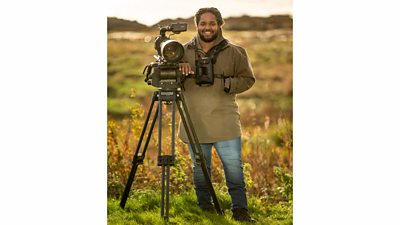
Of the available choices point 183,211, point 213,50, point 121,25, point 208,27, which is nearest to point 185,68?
point 213,50

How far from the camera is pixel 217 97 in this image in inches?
158

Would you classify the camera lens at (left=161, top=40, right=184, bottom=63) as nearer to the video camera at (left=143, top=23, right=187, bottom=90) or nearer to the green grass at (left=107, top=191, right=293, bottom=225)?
the video camera at (left=143, top=23, right=187, bottom=90)

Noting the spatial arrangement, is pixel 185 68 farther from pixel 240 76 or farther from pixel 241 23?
pixel 241 23

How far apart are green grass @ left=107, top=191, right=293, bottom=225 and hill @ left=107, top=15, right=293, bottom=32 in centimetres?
118

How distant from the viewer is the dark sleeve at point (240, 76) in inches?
157

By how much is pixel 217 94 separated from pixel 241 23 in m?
0.54

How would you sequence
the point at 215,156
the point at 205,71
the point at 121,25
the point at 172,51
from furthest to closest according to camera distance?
the point at 121,25
the point at 215,156
the point at 205,71
the point at 172,51

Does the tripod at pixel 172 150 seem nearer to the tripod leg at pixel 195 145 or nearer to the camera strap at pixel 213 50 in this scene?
the tripod leg at pixel 195 145

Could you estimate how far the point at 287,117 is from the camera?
4.12 metres

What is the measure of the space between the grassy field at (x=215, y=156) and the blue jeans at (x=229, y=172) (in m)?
0.05

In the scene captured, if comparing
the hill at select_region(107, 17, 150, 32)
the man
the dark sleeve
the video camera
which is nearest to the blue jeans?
the man

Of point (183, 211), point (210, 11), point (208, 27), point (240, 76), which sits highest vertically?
point (210, 11)

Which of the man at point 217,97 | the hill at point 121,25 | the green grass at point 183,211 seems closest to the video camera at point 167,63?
the man at point 217,97

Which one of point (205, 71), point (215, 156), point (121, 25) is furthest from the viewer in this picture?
point (121, 25)
